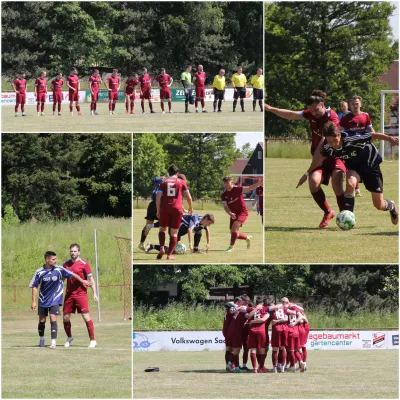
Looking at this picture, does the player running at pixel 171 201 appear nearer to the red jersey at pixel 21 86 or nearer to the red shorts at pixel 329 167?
the red shorts at pixel 329 167

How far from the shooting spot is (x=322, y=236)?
16.9 metres

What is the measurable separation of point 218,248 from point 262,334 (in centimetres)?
323

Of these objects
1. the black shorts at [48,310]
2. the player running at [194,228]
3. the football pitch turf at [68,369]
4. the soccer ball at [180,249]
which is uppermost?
the player running at [194,228]

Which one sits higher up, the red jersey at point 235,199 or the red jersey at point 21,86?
the red jersey at point 21,86

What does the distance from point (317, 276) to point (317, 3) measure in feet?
25.1

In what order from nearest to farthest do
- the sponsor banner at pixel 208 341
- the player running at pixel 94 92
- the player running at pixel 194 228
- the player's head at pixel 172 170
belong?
the player's head at pixel 172 170 → the player running at pixel 194 228 → the sponsor banner at pixel 208 341 → the player running at pixel 94 92

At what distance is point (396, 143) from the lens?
1227 centimetres

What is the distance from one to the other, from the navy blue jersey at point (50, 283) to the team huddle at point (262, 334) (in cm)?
268

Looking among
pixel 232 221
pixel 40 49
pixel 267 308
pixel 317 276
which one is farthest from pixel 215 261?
pixel 40 49

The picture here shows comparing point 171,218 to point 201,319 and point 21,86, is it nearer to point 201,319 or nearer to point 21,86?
point 201,319

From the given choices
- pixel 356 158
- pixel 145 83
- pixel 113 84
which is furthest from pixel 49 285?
pixel 145 83

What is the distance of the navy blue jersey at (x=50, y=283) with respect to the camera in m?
13.3

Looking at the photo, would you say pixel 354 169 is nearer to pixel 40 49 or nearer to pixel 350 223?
pixel 350 223

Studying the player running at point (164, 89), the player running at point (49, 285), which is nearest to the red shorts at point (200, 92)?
the player running at point (164, 89)
